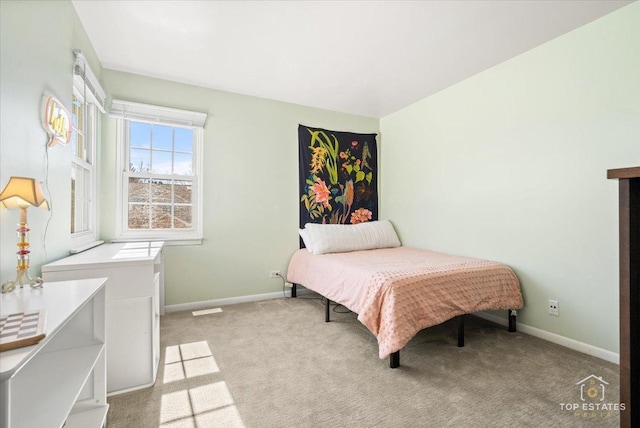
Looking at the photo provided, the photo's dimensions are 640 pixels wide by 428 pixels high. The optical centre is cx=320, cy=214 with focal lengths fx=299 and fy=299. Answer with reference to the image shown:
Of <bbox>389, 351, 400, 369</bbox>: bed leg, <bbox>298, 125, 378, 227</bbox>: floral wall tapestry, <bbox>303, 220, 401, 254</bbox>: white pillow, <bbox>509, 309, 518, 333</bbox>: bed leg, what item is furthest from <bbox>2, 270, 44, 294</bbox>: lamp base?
<bbox>509, 309, 518, 333</bbox>: bed leg

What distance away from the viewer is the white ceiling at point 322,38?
6.72ft

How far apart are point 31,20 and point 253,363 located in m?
2.28

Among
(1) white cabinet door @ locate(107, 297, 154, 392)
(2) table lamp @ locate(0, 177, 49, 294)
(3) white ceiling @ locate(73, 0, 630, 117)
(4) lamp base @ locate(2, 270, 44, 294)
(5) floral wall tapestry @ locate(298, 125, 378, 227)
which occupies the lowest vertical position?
(1) white cabinet door @ locate(107, 297, 154, 392)

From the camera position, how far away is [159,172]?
3.15m

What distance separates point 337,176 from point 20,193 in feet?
10.4

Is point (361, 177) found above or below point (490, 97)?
below

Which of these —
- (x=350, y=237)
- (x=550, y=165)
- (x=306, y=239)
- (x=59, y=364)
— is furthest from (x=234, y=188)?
(x=550, y=165)

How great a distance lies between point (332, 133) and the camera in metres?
3.96

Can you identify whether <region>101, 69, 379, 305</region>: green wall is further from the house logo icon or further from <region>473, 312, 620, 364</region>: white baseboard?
the house logo icon

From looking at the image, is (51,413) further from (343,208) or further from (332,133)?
(332,133)

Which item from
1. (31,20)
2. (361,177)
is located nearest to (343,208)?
(361,177)

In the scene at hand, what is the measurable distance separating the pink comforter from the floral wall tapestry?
3.52 feet

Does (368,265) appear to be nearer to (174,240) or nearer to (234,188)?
(234,188)

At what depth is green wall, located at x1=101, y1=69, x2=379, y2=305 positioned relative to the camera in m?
3.07
